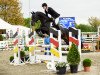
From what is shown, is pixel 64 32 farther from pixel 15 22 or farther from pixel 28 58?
pixel 15 22

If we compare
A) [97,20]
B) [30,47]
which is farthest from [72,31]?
[97,20]

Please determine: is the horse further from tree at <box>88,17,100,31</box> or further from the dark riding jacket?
tree at <box>88,17,100,31</box>

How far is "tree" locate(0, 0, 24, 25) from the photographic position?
3115 inches

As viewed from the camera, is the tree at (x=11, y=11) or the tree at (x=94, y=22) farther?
the tree at (x=94, y=22)

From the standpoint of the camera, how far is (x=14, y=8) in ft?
260

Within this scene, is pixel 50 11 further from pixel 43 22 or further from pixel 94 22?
pixel 94 22

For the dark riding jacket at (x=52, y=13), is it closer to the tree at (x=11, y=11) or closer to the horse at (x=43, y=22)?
the horse at (x=43, y=22)

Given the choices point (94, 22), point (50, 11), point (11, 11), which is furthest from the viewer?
point (94, 22)

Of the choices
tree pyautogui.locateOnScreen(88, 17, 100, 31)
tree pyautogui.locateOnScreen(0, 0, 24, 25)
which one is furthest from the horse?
tree pyautogui.locateOnScreen(88, 17, 100, 31)

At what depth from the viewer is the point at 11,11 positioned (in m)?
79.4

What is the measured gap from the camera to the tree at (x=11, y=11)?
260ft

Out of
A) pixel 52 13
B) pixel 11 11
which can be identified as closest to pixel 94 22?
pixel 11 11

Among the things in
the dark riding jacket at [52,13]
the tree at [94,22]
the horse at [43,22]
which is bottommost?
the horse at [43,22]

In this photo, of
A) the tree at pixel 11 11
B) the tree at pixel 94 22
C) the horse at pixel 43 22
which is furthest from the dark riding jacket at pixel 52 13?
the tree at pixel 94 22
